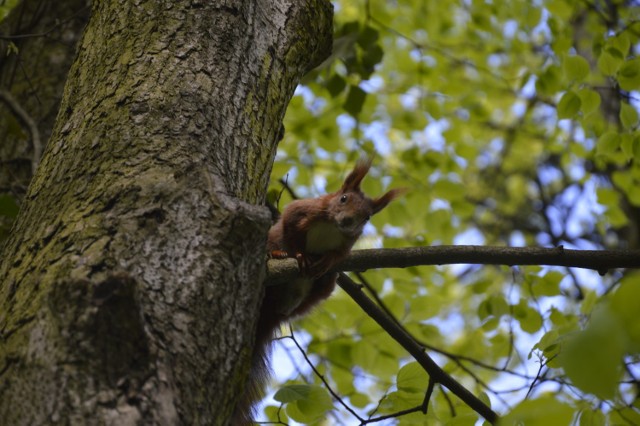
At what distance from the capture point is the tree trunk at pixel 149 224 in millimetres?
1177

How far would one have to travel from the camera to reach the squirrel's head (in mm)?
2697

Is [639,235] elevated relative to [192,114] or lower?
elevated

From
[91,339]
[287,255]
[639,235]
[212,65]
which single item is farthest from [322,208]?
[639,235]

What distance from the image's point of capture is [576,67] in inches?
117

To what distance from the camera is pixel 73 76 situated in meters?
1.80

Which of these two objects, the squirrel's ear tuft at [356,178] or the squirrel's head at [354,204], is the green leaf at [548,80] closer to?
the squirrel's head at [354,204]

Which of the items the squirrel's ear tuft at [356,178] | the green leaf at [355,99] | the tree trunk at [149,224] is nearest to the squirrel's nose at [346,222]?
the squirrel's ear tuft at [356,178]

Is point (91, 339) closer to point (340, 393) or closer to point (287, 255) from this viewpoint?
point (287, 255)

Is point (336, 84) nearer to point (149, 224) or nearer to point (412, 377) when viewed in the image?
point (412, 377)

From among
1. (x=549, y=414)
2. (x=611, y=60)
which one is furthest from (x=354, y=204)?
(x=549, y=414)

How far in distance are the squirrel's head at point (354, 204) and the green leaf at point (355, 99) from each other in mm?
499

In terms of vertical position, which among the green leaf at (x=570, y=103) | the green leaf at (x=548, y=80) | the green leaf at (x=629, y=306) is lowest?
the green leaf at (x=629, y=306)

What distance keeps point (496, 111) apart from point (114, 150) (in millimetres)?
6964

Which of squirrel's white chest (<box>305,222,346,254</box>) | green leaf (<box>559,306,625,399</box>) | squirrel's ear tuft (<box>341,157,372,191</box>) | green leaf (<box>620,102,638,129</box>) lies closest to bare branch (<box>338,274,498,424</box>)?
squirrel's white chest (<box>305,222,346,254</box>)
